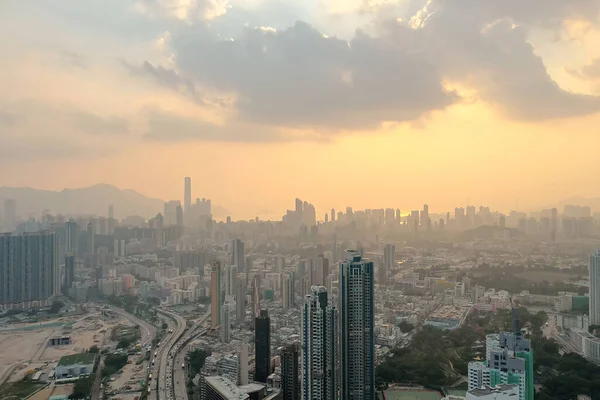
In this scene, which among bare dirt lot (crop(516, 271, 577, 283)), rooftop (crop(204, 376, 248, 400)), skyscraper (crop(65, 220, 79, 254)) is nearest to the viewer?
rooftop (crop(204, 376, 248, 400))

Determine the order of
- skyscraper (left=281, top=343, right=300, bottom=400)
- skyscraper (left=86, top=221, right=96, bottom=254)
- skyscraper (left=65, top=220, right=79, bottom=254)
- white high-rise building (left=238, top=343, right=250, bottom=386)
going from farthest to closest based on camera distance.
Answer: skyscraper (left=86, top=221, right=96, bottom=254) → skyscraper (left=65, top=220, right=79, bottom=254) → white high-rise building (left=238, top=343, right=250, bottom=386) → skyscraper (left=281, top=343, right=300, bottom=400)

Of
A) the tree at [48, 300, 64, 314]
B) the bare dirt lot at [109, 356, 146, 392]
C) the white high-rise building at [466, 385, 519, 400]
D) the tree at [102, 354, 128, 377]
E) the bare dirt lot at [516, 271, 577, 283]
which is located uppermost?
the white high-rise building at [466, 385, 519, 400]

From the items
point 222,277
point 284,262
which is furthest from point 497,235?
point 222,277

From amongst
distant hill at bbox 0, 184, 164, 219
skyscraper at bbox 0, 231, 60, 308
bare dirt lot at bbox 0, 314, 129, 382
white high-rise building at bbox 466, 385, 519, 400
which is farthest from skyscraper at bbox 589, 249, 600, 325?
skyscraper at bbox 0, 231, 60, 308

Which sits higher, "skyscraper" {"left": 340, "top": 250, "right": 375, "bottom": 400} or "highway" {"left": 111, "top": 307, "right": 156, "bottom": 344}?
"skyscraper" {"left": 340, "top": 250, "right": 375, "bottom": 400}

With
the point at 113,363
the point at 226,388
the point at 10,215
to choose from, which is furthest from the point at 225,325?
the point at 10,215

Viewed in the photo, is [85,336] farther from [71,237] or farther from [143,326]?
[71,237]

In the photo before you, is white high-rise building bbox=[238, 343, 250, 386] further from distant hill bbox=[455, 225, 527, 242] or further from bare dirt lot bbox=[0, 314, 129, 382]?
distant hill bbox=[455, 225, 527, 242]

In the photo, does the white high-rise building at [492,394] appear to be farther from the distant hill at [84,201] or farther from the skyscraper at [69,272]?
the skyscraper at [69,272]

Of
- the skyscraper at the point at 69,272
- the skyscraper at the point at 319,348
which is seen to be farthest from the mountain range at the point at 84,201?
the skyscraper at the point at 319,348
